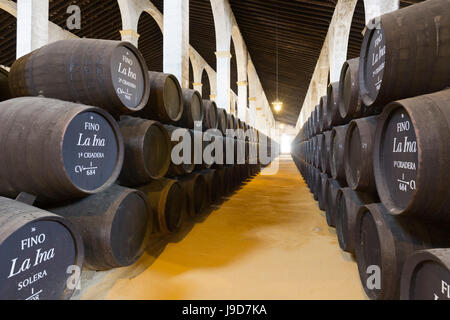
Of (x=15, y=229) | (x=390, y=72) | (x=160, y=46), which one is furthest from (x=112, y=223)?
(x=160, y=46)

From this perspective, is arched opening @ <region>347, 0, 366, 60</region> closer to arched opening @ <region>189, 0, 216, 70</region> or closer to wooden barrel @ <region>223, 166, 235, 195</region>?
arched opening @ <region>189, 0, 216, 70</region>

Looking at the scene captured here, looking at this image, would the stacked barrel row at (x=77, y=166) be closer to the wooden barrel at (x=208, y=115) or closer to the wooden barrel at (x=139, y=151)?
the wooden barrel at (x=139, y=151)

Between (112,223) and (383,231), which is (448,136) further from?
(112,223)

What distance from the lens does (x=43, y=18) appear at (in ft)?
14.2

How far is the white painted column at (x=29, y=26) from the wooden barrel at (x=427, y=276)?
5290 mm

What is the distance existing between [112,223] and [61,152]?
0.66m

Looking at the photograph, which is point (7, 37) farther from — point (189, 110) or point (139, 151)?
point (139, 151)

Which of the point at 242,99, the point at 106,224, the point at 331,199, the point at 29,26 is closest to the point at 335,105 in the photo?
the point at 331,199

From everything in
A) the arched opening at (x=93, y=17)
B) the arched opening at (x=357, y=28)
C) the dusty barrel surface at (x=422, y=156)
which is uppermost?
the arched opening at (x=93, y=17)

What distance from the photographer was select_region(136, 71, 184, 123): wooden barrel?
3262 mm

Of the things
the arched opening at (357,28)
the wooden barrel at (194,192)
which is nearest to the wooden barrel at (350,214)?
the wooden barrel at (194,192)

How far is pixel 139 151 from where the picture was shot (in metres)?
2.59

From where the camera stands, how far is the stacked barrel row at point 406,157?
1.20 m

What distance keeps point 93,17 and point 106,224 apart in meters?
13.3
